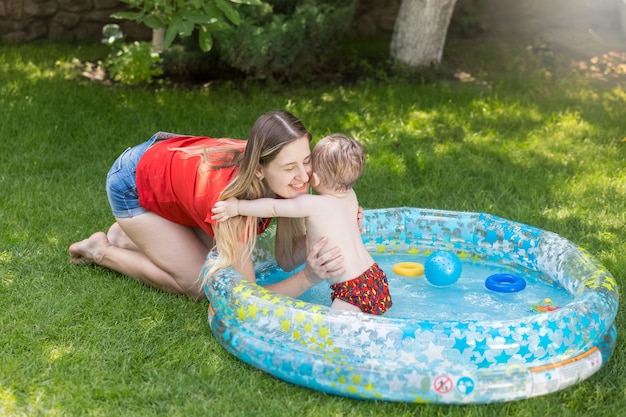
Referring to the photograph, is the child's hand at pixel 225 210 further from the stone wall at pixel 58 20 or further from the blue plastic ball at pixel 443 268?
the stone wall at pixel 58 20

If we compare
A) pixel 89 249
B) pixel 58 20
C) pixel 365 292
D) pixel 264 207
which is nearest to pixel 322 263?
pixel 365 292

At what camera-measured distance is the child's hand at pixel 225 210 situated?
3436 millimetres

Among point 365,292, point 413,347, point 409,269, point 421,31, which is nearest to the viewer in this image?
point 413,347

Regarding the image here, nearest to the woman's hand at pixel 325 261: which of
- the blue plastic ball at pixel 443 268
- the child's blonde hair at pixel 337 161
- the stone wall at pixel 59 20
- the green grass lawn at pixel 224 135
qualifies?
the child's blonde hair at pixel 337 161

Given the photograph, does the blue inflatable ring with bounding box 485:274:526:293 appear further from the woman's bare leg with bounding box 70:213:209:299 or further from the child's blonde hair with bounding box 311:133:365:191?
the woman's bare leg with bounding box 70:213:209:299

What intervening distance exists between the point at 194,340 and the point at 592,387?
5.21ft

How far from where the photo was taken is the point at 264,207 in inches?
136

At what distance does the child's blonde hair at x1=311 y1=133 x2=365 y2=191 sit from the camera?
344cm

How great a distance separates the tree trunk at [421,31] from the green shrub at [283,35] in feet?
2.26

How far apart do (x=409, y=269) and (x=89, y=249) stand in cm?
161

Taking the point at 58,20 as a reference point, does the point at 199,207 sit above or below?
above

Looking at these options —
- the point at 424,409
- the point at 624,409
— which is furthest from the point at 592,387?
the point at 424,409

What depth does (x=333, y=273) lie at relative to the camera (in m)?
3.54

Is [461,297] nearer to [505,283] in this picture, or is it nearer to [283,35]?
[505,283]
